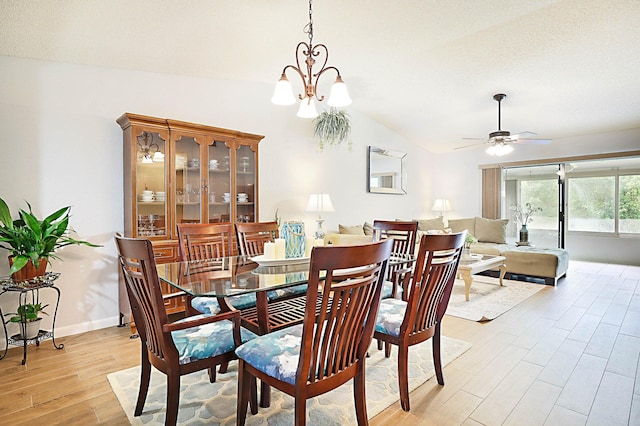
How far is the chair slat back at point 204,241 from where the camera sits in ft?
8.49

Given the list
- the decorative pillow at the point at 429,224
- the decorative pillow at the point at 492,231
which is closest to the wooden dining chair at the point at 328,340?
the decorative pillow at the point at 429,224

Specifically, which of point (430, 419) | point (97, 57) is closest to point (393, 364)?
point (430, 419)

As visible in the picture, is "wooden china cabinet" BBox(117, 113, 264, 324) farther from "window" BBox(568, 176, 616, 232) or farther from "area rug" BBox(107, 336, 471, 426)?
"window" BBox(568, 176, 616, 232)

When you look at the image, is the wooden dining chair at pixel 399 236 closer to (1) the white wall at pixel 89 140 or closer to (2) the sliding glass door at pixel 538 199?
(1) the white wall at pixel 89 140

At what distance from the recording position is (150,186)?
3.18 m

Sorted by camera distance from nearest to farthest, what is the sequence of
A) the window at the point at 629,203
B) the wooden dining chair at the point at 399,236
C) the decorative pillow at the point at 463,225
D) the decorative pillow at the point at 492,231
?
the wooden dining chair at the point at 399,236
the decorative pillow at the point at 492,231
the decorative pillow at the point at 463,225
the window at the point at 629,203

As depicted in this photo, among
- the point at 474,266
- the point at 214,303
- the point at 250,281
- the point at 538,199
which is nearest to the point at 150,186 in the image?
the point at 214,303

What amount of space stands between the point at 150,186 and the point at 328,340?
2.50 metres

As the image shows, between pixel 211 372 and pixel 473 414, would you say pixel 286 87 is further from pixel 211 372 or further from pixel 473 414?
pixel 473 414

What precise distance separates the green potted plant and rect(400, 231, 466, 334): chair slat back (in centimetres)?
262

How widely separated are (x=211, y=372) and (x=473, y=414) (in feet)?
5.19

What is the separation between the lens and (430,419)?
1847mm

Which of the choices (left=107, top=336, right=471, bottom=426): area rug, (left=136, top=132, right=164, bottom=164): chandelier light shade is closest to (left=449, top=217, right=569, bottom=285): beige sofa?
(left=107, top=336, right=471, bottom=426): area rug

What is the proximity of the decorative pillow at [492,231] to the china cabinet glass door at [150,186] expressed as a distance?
5.35m
